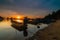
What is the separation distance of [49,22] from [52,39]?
22.7ft

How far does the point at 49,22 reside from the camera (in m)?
16.0

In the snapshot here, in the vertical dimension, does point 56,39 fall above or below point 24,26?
below

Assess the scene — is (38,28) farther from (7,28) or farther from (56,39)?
(56,39)

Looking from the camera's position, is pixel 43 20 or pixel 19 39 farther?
pixel 43 20

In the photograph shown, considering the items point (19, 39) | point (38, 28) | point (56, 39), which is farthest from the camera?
point (38, 28)

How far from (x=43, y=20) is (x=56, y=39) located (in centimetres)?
613

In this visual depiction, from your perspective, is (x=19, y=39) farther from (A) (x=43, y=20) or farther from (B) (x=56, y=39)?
(B) (x=56, y=39)

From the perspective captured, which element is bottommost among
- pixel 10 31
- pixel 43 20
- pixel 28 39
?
pixel 28 39

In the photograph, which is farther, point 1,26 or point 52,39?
point 1,26

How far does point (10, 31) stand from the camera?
55.5 feet

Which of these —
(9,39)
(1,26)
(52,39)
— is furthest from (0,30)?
(52,39)

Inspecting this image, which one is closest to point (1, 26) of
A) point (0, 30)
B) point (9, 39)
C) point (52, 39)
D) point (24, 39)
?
point (0, 30)

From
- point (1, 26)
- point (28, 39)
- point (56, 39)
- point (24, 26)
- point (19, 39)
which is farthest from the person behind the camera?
point (1, 26)

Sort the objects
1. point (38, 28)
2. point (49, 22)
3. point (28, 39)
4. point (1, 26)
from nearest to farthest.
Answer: point (28, 39) → point (1, 26) → point (49, 22) → point (38, 28)
